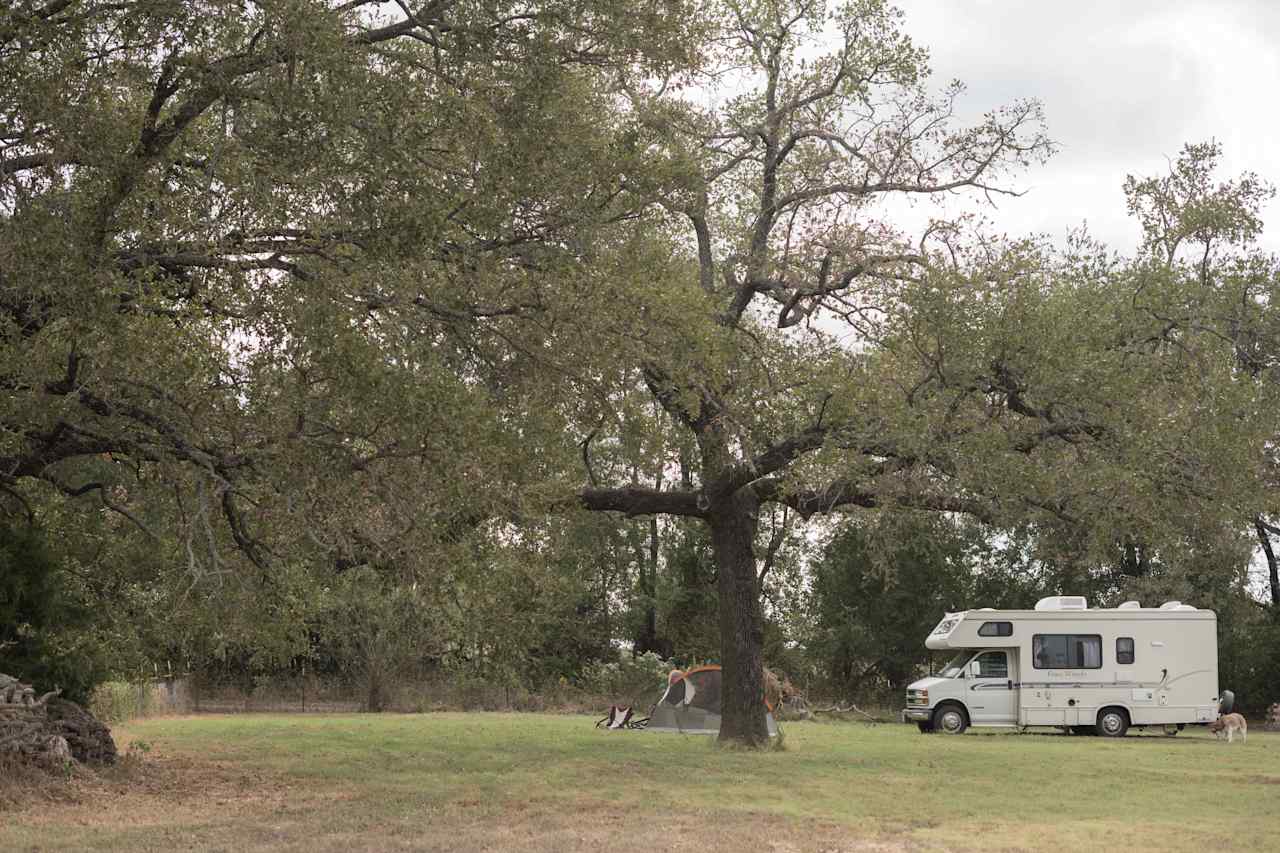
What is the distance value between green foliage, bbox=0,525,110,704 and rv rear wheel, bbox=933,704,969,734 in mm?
16875

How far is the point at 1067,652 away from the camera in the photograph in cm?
2681

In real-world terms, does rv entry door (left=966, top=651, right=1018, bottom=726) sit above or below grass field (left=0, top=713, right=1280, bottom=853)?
above

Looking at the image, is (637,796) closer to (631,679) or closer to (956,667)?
(956,667)

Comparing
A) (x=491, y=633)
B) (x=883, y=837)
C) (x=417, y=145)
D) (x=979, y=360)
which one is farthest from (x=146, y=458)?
(x=491, y=633)

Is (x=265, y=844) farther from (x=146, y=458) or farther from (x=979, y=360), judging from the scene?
(x=979, y=360)

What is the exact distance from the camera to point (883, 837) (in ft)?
35.7

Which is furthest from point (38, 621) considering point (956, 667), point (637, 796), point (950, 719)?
point (956, 667)

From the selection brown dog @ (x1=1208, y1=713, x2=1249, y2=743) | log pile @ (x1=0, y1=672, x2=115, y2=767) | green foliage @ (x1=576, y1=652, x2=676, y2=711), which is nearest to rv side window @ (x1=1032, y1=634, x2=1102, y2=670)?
brown dog @ (x1=1208, y1=713, x2=1249, y2=743)

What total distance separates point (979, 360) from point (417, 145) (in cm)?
714

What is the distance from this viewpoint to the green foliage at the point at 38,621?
13719 millimetres

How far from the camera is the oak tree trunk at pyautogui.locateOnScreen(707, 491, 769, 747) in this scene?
19500 mm

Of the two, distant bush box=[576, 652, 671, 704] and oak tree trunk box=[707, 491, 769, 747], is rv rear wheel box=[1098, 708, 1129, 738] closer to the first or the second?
distant bush box=[576, 652, 671, 704]

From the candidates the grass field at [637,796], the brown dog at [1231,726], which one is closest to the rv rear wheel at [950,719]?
the brown dog at [1231,726]

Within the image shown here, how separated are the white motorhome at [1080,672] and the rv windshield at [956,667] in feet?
0.26
